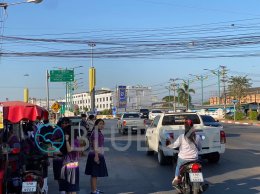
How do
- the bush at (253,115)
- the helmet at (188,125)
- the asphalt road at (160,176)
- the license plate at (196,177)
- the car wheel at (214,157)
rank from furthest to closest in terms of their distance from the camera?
the bush at (253,115)
the car wheel at (214,157)
the asphalt road at (160,176)
the helmet at (188,125)
the license plate at (196,177)

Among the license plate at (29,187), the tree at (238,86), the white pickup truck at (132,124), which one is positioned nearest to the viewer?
the license plate at (29,187)

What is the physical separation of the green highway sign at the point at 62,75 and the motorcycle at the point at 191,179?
42.4 m

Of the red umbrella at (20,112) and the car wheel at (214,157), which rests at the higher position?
the red umbrella at (20,112)

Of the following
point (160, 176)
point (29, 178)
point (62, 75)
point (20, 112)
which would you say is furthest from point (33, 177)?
point (62, 75)

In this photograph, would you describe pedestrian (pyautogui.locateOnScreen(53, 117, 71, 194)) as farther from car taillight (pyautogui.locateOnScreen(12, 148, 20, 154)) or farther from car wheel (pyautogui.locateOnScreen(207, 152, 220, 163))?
car wheel (pyautogui.locateOnScreen(207, 152, 220, 163))

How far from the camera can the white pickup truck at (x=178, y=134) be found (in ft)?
46.0

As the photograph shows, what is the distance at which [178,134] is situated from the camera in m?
13.8

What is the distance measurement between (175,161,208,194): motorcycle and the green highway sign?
4237cm

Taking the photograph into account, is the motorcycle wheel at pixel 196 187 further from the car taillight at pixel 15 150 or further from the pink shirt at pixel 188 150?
the car taillight at pixel 15 150

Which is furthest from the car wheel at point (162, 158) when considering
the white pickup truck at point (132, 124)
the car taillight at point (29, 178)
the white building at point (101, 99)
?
the white building at point (101, 99)

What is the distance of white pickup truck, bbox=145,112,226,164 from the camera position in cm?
1401

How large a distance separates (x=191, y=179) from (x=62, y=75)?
43206 millimetres

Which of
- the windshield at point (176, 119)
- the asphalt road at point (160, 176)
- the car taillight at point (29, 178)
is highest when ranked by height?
the windshield at point (176, 119)

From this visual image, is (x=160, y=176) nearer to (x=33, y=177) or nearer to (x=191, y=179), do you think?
(x=191, y=179)
